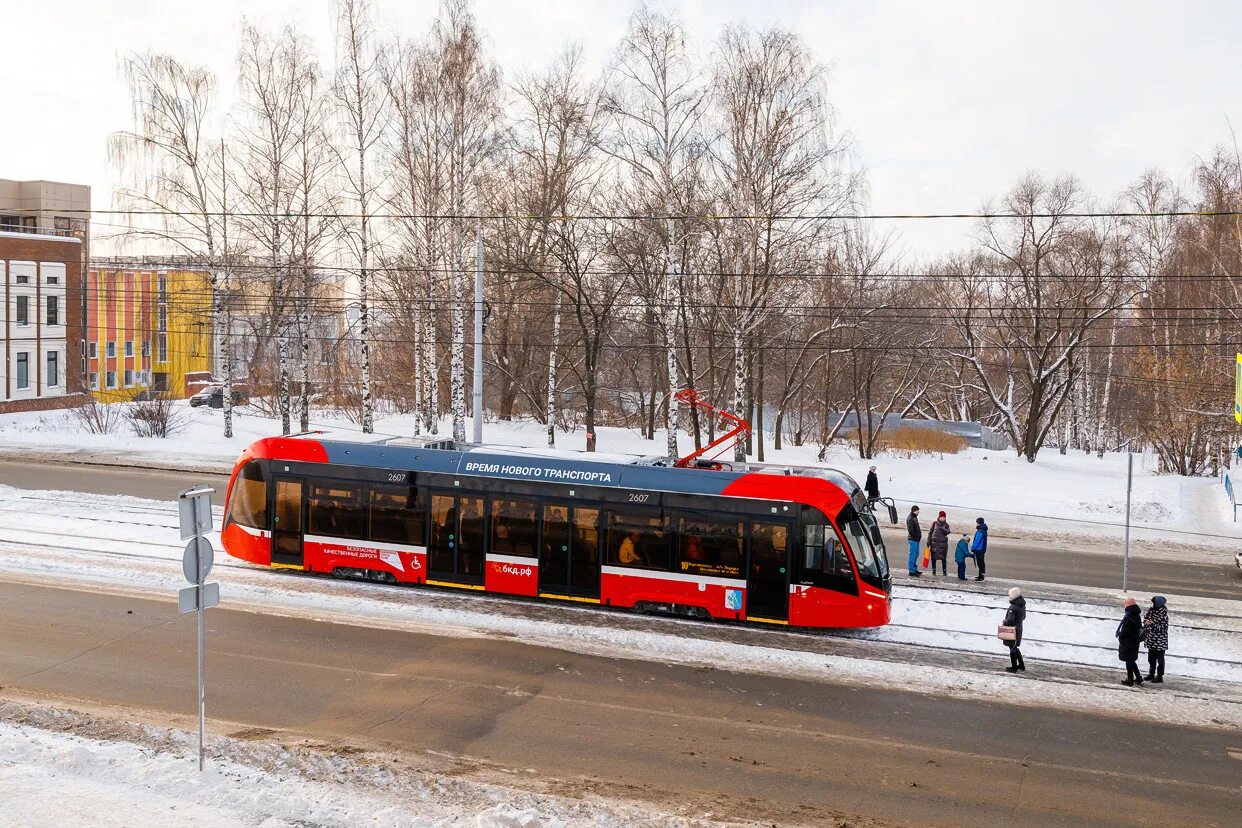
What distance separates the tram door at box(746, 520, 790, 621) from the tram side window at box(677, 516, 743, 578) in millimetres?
249

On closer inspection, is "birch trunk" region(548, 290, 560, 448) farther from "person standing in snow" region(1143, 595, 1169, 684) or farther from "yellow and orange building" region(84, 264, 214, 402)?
"yellow and orange building" region(84, 264, 214, 402)

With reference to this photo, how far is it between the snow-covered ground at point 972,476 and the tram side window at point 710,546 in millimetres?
6905

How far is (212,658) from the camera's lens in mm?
12867

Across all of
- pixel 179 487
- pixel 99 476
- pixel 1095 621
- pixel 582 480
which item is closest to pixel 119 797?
pixel 582 480

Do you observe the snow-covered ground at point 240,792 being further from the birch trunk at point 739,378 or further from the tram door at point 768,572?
the birch trunk at point 739,378

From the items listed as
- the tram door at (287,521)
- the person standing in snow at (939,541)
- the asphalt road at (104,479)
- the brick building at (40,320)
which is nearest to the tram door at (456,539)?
the tram door at (287,521)

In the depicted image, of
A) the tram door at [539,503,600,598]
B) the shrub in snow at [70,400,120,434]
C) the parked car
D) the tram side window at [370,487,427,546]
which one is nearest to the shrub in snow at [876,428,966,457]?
the tram door at [539,503,600,598]

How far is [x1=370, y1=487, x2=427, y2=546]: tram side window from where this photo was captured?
16672mm

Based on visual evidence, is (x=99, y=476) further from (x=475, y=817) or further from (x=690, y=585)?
(x=475, y=817)

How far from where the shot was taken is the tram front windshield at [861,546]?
14.8m

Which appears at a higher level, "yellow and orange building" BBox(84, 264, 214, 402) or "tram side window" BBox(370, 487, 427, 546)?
"yellow and orange building" BBox(84, 264, 214, 402)

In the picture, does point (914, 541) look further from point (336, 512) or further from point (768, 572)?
point (336, 512)

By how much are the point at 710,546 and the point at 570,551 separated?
2317 millimetres

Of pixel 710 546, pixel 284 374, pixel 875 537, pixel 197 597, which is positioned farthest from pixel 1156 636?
pixel 284 374
